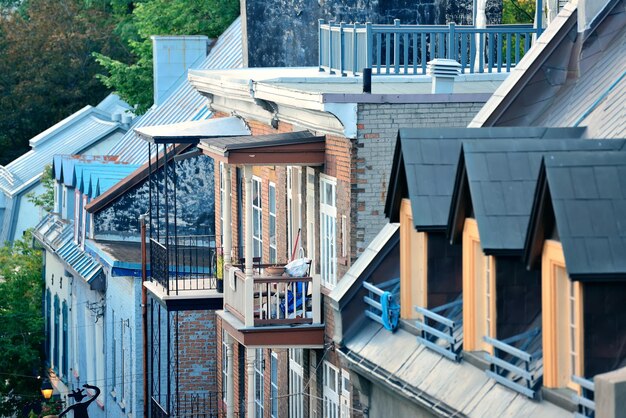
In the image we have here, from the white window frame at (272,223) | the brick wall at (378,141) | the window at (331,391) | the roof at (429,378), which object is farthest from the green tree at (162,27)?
the roof at (429,378)

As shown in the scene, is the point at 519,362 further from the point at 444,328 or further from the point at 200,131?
the point at 200,131

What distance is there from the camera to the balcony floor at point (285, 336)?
2230 cm

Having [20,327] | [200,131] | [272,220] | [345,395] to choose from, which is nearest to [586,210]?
[345,395]

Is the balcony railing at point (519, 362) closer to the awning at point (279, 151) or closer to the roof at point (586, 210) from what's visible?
the roof at point (586, 210)

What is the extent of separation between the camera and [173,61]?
42.5 m

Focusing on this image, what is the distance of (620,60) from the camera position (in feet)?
47.3

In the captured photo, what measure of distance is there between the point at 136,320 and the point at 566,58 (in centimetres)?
1753

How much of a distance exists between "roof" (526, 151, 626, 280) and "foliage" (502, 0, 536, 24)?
1526 inches

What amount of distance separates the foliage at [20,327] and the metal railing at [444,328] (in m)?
25.6

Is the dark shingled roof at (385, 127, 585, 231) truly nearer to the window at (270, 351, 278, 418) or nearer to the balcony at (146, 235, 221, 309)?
the balcony at (146, 235, 221, 309)

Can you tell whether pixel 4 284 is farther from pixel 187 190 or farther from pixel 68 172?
pixel 187 190

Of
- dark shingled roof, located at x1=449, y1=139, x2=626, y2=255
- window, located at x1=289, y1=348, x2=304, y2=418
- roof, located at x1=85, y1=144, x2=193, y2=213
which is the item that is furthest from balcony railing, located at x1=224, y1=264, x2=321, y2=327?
roof, located at x1=85, y1=144, x2=193, y2=213

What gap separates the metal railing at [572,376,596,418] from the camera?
1084 cm

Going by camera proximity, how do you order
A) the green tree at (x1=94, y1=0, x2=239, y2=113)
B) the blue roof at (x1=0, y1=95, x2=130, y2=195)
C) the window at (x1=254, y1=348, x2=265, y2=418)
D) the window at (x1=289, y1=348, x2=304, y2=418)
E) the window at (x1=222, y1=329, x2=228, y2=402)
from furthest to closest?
the blue roof at (x1=0, y1=95, x2=130, y2=195), the green tree at (x1=94, y1=0, x2=239, y2=113), the window at (x1=222, y1=329, x2=228, y2=402), the window at (x1=254, y1=348, x2=265, y2=418), the window at (x1=289, y1=348, x2=304, y2=418)
